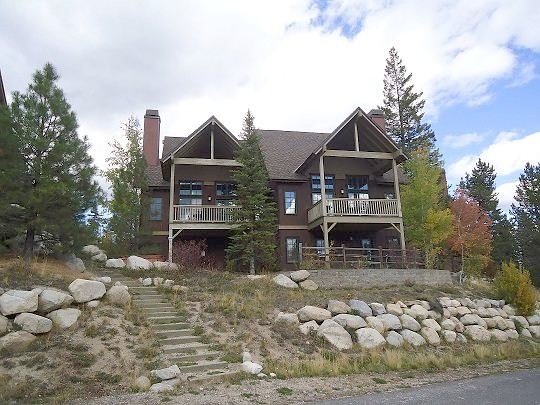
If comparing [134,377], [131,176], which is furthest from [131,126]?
[134,377]

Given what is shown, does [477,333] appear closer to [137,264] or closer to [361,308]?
[361,308]

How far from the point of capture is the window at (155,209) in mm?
23938

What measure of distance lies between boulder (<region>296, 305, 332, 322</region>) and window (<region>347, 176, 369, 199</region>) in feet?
40.4

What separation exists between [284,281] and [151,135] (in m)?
14.9

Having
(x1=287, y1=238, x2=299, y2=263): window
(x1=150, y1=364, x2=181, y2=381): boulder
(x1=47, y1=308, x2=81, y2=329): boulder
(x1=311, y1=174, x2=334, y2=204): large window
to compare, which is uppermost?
(x1=311, y1=174, x2=334, y2=204): large window

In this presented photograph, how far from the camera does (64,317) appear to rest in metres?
11.2

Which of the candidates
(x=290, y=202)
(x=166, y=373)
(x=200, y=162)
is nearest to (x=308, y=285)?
(x=290, y=202)

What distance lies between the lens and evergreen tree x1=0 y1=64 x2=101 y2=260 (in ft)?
46.0

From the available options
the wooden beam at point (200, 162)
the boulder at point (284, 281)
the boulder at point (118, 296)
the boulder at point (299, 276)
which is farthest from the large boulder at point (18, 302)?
the wooden beam at point (200, 162)

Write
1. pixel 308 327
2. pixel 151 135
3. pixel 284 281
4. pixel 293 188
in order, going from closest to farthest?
pixel 308 327 → pixel 284 281 → pixel 293 188 → pixel 151 135

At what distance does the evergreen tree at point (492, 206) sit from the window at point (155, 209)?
24880 mm

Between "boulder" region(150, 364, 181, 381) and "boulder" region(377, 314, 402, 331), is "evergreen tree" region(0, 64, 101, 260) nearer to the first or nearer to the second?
"boulder" region(150, 364, 181, 381)

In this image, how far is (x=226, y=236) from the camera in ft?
79.6

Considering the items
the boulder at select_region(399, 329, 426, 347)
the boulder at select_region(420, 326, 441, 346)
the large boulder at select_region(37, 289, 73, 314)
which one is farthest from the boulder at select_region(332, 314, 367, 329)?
the large boulder at select_region(37, 289, 73, 314)
